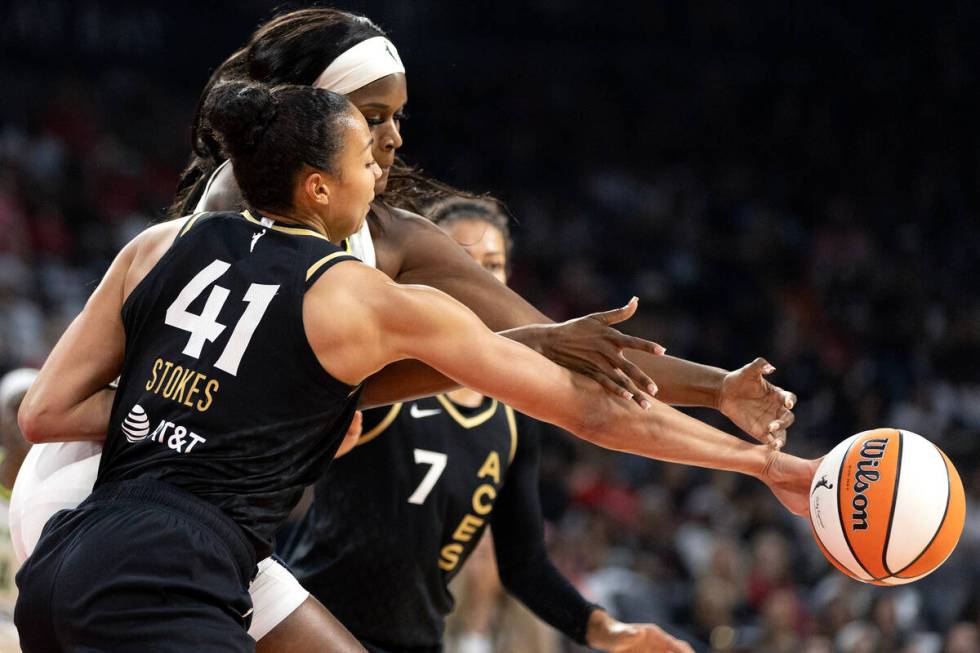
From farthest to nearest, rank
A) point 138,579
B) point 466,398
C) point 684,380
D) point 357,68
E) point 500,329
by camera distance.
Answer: point 466,398 < point 500,329 < point 357,68 < point 684,380 < point 138,579

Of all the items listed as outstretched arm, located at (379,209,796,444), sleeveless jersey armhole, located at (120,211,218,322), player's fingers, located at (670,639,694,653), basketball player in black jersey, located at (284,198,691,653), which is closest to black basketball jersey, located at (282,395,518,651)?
basketball player in black jersey, located at (284,198,691,653)

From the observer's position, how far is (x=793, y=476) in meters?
2.85

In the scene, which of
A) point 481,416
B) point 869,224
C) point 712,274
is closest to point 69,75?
point 712,274

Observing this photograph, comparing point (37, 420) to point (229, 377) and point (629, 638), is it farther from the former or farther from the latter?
point (629, 638)

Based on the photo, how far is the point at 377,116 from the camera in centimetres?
319

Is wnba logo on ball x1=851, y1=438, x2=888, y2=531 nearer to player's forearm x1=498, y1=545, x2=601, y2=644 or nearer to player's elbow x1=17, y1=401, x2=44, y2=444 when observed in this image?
player's forearm x1=498, y1=545, x2=601, y2=644

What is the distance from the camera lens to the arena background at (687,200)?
850cm

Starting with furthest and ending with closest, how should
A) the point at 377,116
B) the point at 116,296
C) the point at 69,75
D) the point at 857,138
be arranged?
the point at 857,138 → the point at 69,75 → the point at 377,116 → the point at 116,296

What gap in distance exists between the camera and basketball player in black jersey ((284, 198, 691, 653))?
12.0ft

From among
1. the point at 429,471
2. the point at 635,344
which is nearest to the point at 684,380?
the point at 635,344

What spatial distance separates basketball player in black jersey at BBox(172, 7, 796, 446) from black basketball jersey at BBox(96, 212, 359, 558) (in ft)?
1.61

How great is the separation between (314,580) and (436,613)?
352mm

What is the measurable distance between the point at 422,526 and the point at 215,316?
139cm

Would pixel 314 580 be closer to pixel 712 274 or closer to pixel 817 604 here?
pixel 817 604
